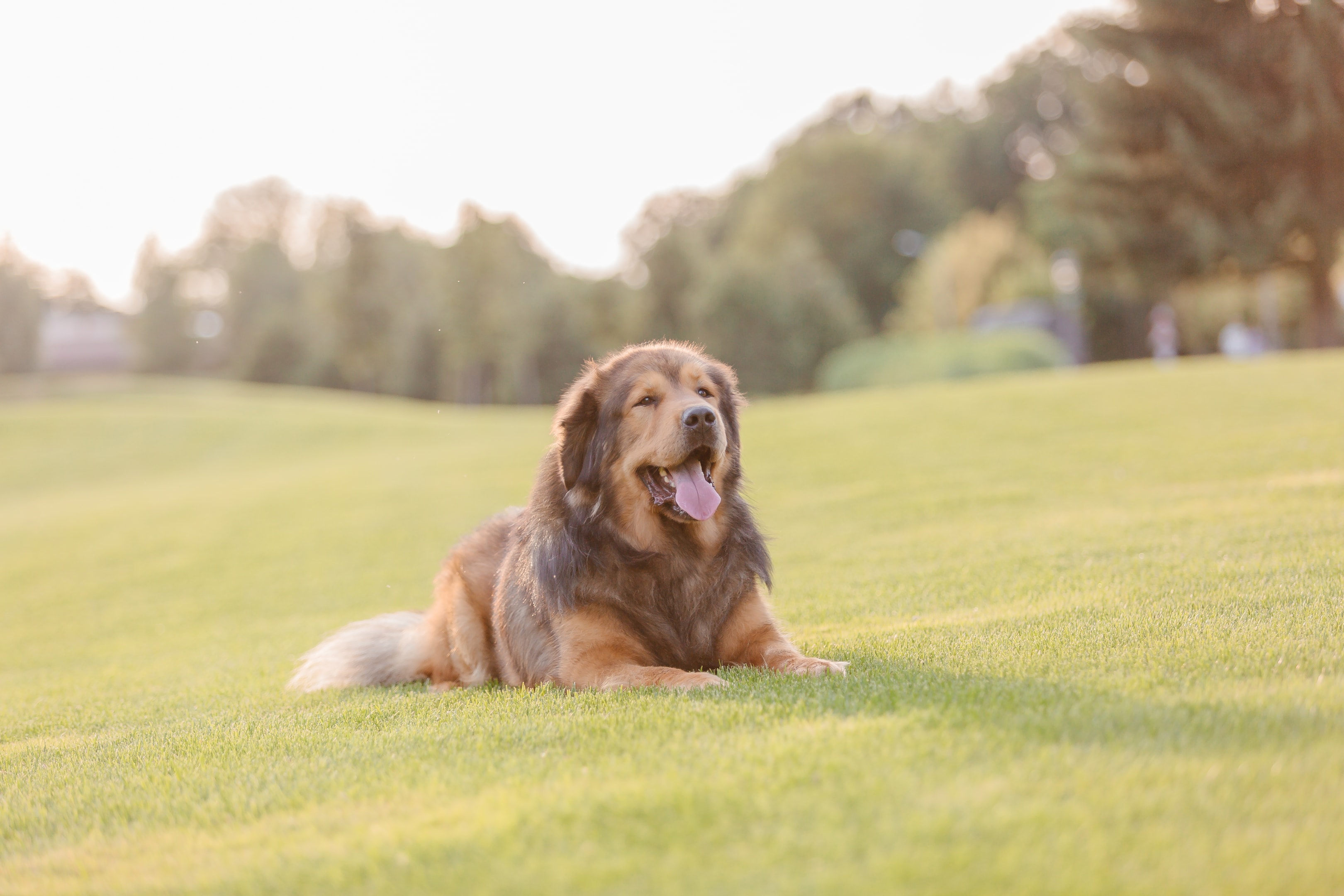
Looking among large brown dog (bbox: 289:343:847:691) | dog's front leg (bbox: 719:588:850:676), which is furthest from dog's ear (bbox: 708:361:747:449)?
dog's front leg (bbox: 719:588:850:676)

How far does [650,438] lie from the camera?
491 centimetres

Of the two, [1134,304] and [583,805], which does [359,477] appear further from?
[1134,304]

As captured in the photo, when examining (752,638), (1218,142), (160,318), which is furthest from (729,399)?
(160,318)

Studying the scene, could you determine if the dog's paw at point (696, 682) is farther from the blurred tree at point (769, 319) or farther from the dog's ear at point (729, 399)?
the blurred tree at point (769, 319)

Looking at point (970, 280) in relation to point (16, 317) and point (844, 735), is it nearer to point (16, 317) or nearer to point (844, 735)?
point (844, 735)

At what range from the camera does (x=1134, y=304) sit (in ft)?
180

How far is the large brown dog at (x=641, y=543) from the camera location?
4852 mm

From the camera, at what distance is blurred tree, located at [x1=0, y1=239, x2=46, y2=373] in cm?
6141

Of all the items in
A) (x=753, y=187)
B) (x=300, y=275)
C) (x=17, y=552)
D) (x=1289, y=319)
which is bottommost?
(x=17, y=552)

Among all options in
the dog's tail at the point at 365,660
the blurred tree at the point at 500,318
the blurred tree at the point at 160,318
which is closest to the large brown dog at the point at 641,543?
the dog's tail at the point at 365,660

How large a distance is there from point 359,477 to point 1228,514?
16.0 m

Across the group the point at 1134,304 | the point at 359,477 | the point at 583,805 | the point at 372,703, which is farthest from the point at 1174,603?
the point at 1134,304

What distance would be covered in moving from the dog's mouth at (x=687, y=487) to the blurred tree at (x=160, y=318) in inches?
3000

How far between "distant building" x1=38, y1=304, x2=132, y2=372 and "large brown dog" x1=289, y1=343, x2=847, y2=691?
9402cm
